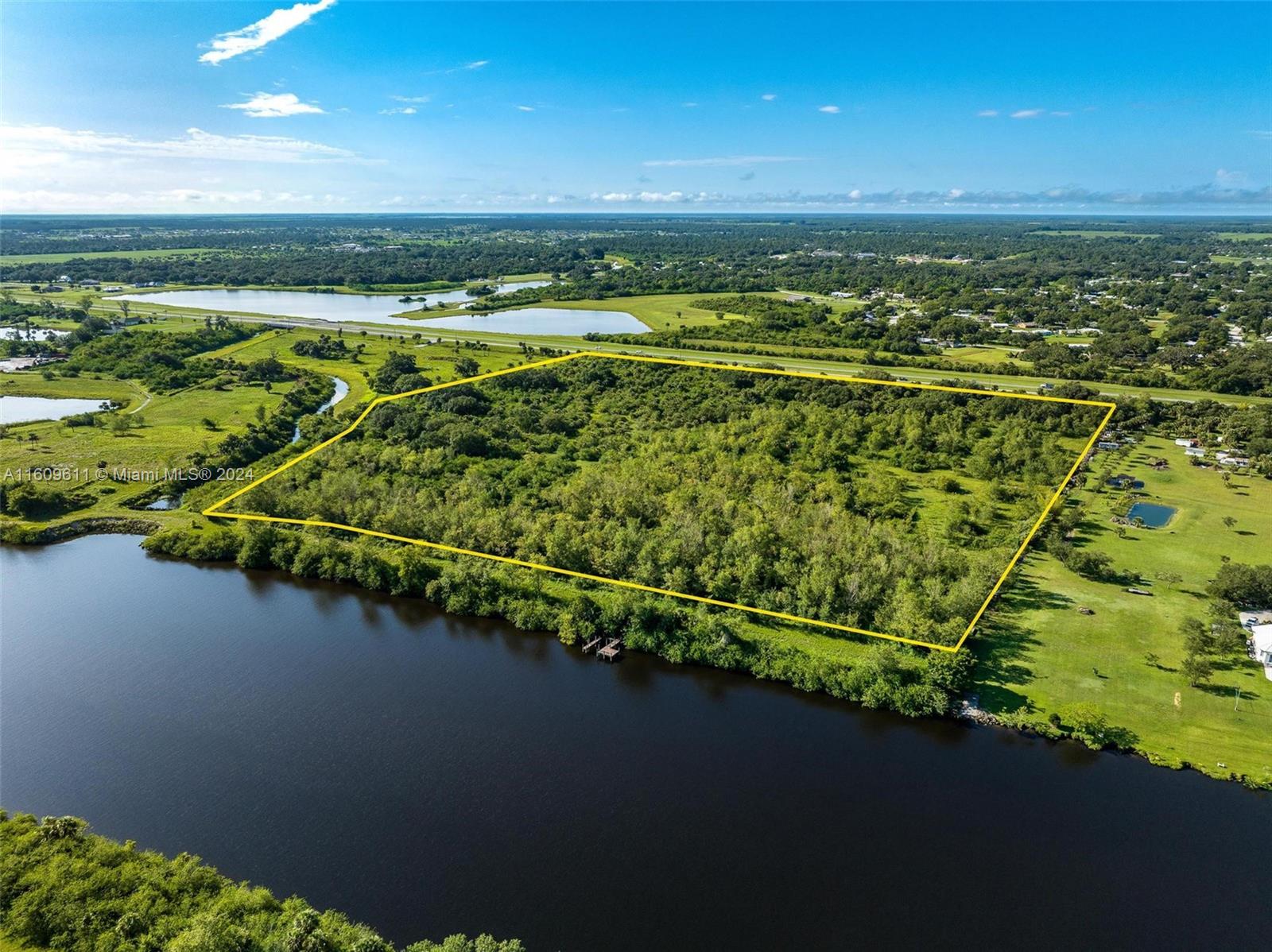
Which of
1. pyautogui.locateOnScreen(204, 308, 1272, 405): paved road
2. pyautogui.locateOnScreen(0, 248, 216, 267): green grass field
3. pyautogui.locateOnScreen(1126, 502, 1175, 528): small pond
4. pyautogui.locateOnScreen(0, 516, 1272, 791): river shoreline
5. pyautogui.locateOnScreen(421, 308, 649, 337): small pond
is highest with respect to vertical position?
pyautogui.locateOnScreen(0, 248, 216, 267): green grass field

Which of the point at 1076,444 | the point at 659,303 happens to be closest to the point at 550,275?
the point at 659,303

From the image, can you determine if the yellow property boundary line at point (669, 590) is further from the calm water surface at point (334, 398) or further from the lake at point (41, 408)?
the lake at point (41, 408)

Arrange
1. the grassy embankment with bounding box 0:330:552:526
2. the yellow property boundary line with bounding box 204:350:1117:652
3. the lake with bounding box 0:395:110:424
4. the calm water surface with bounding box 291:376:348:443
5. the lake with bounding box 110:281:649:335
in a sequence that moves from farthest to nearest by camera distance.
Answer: the lake with bounding box 110:281:649:335 < the lake with bounding box 0:395:110:424 < the calm water surface with bounding box 291:376:348:443 < the grassy embankment with bounding box 0:330:552:526 < the yellow property boundary line with bounding box 204:350:1117:652

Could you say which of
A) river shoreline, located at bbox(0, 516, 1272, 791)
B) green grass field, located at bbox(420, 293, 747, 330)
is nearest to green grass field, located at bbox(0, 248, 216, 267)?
green grass field, located at bbox(420, 293, 747, 330)

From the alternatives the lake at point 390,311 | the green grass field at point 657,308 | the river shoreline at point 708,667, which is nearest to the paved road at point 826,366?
the lake at point 390,311

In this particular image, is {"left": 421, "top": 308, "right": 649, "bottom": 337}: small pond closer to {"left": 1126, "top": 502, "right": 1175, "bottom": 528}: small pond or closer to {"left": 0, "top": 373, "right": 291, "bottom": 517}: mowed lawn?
{"left": 0, "top": 373, "right": 291, "bottom": 517}: mowed lawn

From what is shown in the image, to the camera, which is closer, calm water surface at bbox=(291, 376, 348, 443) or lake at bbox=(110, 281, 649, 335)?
calm water surface at bbox=(291, 376, 348, 443)
